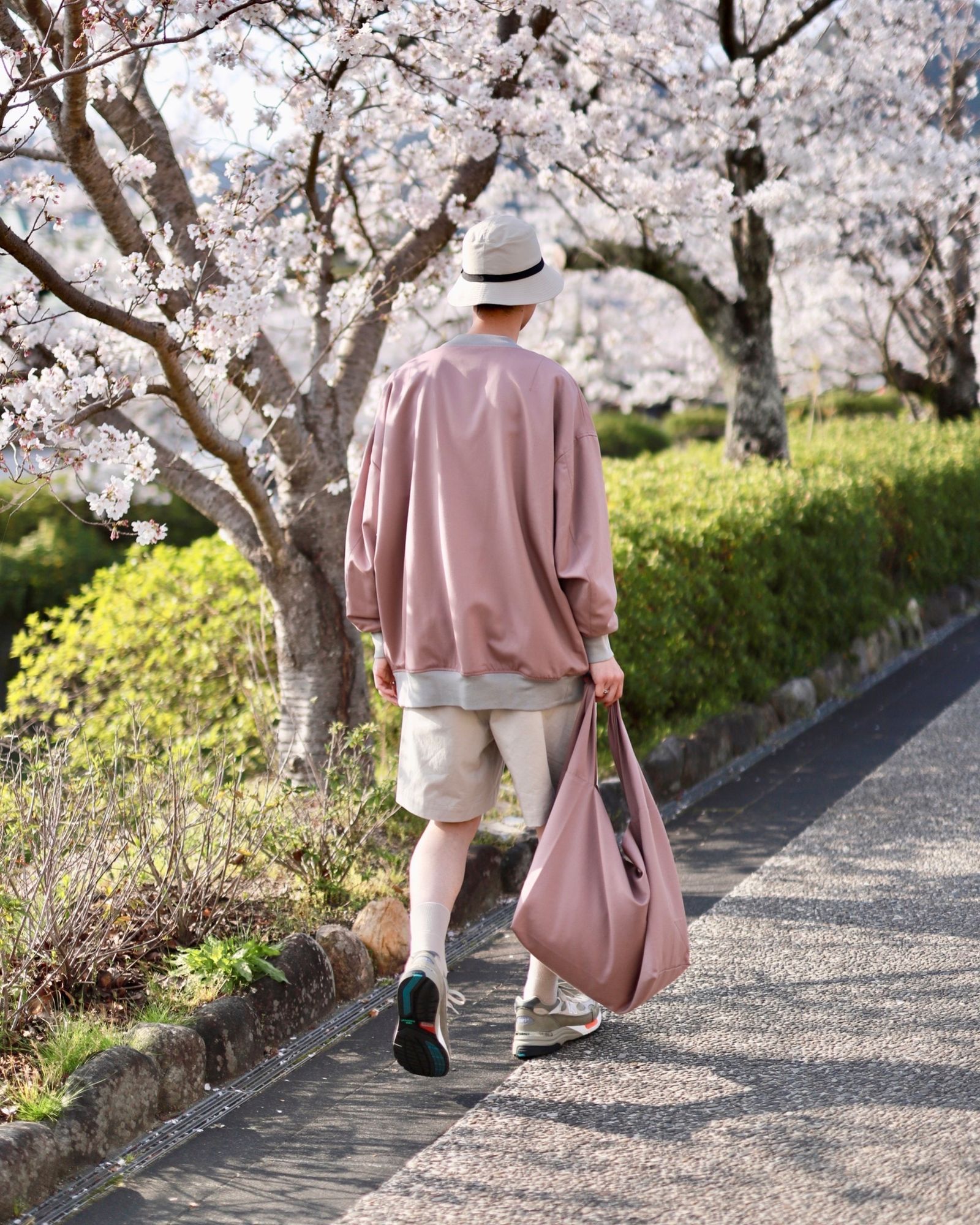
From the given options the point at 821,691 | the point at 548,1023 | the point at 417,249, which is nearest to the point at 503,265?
the point at 548,1023

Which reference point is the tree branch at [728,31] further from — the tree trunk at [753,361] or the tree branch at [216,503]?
the tree branch at [216,503]

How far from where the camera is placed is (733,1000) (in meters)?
3.30

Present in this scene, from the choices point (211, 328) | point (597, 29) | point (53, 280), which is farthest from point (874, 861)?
point (597, 29)

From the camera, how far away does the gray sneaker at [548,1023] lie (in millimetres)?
3062

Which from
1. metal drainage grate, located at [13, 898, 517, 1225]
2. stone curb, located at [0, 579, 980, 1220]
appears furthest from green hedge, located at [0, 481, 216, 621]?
metal drainage grate, located at [13, 898, 517, 1225]

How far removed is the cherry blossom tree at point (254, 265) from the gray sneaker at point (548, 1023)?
1.57m

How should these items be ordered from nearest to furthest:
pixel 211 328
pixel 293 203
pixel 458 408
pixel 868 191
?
pixel 458 408, pixel 211 328, pixel 293 203, pixel 868 191

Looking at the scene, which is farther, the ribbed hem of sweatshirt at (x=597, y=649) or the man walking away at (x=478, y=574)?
the ribbed hem of sweatshirt at (x=597, y=649)

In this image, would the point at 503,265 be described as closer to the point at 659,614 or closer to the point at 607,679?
the point at 607,679

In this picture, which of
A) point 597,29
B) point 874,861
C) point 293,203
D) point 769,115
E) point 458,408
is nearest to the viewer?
point 458,408

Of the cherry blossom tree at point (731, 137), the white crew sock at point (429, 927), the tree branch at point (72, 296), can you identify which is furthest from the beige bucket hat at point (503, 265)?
the cherry blossom tree at point (731, 137)

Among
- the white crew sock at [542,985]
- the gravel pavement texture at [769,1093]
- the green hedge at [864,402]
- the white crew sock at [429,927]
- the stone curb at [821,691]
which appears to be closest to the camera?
the gravel pavement texture at [769,1093]

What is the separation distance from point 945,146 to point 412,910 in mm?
11116

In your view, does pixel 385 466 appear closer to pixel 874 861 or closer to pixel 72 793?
pixel 72 793
